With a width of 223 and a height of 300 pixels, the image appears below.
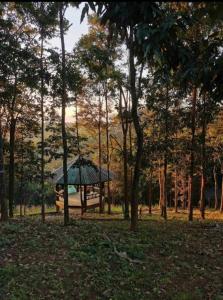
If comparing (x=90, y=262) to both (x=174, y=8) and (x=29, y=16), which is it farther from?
(x=29, y=16)

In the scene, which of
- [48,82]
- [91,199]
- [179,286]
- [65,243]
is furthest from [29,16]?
[91,199]

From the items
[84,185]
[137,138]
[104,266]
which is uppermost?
[137,138]

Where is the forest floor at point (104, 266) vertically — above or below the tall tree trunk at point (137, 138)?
below

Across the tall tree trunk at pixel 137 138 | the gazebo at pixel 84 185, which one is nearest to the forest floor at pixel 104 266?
the tall tree trunk at pixel 137 138

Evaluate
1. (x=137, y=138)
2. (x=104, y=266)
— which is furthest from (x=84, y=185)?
(x=104, y=266)

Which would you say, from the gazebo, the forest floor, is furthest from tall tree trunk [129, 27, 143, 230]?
the gazebo

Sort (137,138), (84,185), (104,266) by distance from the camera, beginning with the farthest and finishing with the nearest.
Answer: (84,185) → (137,138) → (104,266)

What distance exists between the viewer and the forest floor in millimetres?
6969

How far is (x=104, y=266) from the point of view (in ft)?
26.4

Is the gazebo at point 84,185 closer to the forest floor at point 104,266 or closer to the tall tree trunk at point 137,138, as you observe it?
the tall tree trunk at point 137,138

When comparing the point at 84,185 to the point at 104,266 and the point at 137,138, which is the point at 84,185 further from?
the point at 104,266

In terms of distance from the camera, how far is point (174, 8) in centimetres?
540

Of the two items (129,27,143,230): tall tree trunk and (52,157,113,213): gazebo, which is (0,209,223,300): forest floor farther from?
(52,157,113,213): gazebo

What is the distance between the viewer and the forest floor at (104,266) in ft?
22.9
